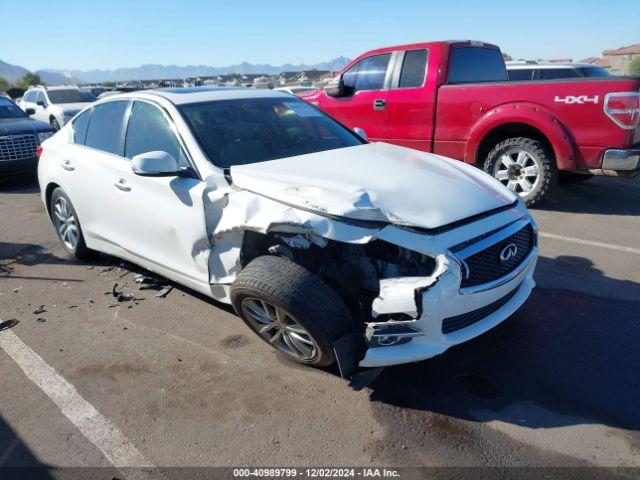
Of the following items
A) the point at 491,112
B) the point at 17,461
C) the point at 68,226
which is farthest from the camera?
the point at 491,112

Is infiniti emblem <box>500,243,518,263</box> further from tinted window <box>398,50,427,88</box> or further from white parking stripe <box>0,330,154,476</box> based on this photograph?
tinted window <box>398,50,427,88</box>

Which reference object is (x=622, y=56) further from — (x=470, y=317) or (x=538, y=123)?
(x=470, y=317)

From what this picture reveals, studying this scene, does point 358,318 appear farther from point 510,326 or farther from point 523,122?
point 523,122

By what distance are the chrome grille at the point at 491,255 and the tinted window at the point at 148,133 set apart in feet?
6.97

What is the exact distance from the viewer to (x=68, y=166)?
4582 millimetres

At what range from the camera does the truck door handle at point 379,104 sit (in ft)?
23.7

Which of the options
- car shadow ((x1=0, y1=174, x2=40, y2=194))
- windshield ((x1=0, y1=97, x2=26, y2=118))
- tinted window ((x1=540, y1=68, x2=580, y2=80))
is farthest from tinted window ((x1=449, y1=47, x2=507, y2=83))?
windshield ((x1=0, y1=97, x2=26, y2=118))

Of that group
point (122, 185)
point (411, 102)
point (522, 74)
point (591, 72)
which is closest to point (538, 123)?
point (411, 102)

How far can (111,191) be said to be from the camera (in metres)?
4.02

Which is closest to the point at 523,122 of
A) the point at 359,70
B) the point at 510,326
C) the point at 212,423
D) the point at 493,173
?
the point at 493,173

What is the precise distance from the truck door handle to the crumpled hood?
3.72 meters

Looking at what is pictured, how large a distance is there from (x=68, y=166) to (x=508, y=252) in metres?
3.92

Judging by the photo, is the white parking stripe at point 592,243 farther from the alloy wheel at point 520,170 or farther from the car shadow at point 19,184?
the car shadow at point 19,184

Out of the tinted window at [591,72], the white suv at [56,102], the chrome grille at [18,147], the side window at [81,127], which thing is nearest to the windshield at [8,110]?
the chrome grille at [18,147]
